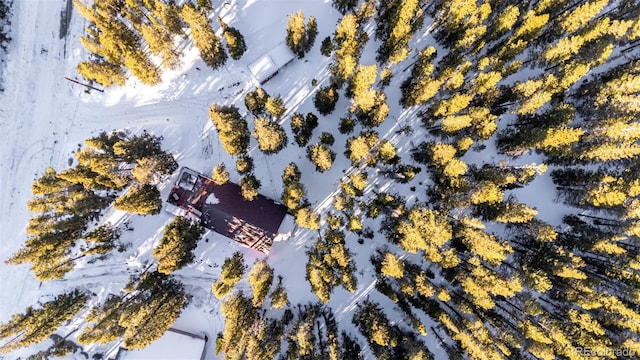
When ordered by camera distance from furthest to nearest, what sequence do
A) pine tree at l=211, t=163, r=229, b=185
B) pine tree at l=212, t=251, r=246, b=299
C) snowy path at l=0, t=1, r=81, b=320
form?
snowy path at l=0, t=1, r=81, b=320 → pine tree at l=211, t=163, r=229, b=185 → pine tree at l=212, t=251, r=246, b=299

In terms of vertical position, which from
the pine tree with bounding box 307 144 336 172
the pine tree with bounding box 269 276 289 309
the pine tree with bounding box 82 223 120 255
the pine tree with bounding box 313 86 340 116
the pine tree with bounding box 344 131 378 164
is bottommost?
the pine tree with bounding box 269 276 289 309

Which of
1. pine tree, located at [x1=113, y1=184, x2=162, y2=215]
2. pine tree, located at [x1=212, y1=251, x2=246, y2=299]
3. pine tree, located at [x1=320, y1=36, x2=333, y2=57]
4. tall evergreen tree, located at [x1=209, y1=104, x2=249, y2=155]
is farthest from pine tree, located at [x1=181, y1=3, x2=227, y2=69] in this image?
pine tree, located at [x1=212, y1=251, x2=246, y2=299]

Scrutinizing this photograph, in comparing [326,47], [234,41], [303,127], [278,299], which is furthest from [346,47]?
[278,299]

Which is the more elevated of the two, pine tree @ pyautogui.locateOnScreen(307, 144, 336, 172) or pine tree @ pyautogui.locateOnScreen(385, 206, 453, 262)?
pine tree @ pyautogui.locateOnScreen(307, 144, 336, 172)

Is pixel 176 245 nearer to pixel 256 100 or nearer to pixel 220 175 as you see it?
pixel 220 175

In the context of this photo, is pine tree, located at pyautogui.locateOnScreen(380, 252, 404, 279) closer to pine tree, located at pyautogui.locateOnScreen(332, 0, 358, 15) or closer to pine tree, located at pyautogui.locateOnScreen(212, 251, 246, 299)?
pine tree, located at pyautogui.locateOnScreen(212, 251, 246, 299)

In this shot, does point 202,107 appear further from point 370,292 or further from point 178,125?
point 370,292

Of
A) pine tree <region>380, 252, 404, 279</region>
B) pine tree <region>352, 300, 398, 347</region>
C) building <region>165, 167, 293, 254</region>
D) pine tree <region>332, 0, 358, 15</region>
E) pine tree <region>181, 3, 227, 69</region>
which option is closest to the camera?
pine tree <region>181, 3, 227, 69</region>
